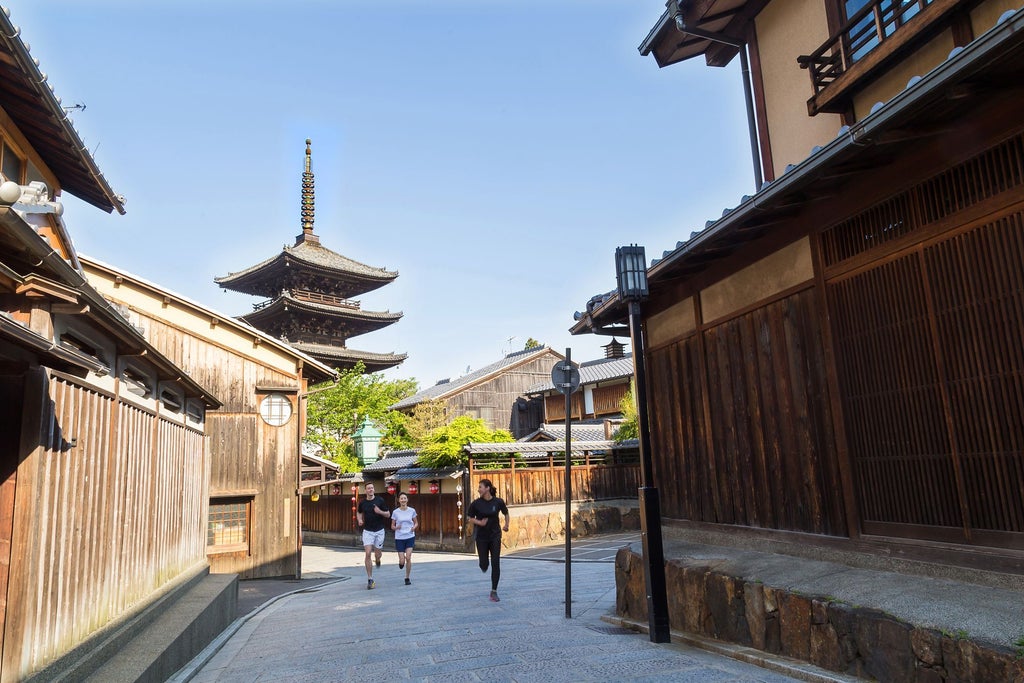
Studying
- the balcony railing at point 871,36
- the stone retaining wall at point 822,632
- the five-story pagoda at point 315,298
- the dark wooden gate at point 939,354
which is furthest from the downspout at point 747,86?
the five-story pagoda at point 315,298

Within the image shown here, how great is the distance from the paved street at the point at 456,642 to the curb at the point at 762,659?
0.26 feet

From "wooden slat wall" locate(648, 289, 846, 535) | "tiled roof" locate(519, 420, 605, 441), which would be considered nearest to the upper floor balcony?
"wooden slat wall" locate(648, 289, 846, 535)

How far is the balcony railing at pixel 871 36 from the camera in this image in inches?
256

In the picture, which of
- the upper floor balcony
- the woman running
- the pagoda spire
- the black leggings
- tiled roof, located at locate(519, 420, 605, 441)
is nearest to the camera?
the upper floor balcony

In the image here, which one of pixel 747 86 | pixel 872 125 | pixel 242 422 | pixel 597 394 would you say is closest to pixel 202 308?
pixel 242 422

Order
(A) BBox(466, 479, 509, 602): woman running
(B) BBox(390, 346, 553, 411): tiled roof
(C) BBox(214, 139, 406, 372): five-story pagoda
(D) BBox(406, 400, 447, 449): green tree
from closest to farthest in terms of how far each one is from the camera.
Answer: (A) BBox(466, 479, 509, 602): woman running < (D) BBox(406, 400, 447, 449): green tree < (C) BBox(214, 139, 406, 372): five-story pagoda < (B) BBox(390, 346, 553, 411): tiled roof

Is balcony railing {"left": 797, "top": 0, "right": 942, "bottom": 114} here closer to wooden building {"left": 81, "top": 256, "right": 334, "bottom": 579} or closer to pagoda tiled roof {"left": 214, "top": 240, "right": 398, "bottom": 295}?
wooden building {"left": 81, "top": 256, "right": 334, "bottom": 579}

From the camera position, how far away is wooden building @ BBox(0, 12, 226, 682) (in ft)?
14.7

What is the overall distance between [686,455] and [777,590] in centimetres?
330

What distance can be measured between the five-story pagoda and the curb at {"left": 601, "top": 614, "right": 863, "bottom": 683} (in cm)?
3331

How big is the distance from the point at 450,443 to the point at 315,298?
18727mm

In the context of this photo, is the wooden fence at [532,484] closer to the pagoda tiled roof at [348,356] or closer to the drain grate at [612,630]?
the pagoda tiled roof at [348,356]

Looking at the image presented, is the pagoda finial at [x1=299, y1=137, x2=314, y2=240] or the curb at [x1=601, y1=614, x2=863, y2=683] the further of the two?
the pagoda finial at [x1=299, y1=137, x2=314, y2=240]

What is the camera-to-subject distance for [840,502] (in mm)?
6293
